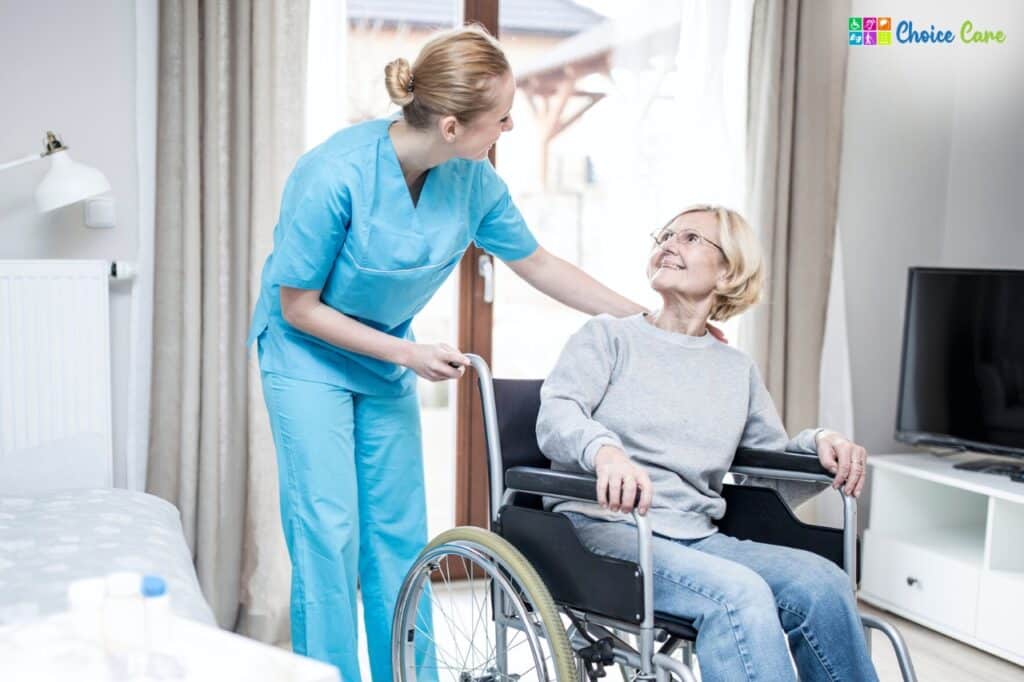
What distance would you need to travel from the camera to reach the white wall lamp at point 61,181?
220 centimetres

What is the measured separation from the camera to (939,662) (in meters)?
2.60

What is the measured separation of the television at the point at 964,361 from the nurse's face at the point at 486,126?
1632mm

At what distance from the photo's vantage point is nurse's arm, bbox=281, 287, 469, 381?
5.62 ft

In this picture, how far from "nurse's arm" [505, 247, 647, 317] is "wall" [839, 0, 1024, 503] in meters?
1.44

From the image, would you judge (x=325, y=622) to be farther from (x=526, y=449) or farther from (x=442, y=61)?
(x=442, y=61)

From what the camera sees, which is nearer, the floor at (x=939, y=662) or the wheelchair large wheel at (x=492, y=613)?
the wheelchair large wheel at (x=492, y=613)

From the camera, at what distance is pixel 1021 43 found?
10.4 feet

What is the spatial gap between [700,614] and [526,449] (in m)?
0.48

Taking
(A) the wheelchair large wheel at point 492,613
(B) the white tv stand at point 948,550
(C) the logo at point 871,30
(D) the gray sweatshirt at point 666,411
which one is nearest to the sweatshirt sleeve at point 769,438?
(D) the gray sweatshirt at point 666,411

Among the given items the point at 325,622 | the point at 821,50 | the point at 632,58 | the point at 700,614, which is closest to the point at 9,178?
the point at 325,622

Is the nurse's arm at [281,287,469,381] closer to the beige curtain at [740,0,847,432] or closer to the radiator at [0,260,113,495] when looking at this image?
the radiator at [0,260,113,495]

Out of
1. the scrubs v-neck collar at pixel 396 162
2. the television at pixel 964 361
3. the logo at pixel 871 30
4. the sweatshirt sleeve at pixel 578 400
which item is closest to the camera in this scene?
the sweatshirt sleeve at pixel 578 400

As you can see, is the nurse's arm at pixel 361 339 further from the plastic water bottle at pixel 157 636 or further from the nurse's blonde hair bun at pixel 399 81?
the plastic water bottle at pixel 157 636

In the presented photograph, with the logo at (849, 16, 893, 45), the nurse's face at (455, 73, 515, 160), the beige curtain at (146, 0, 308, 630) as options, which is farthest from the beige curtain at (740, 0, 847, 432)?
the nurse's face at (455, 73, 515, 160)
